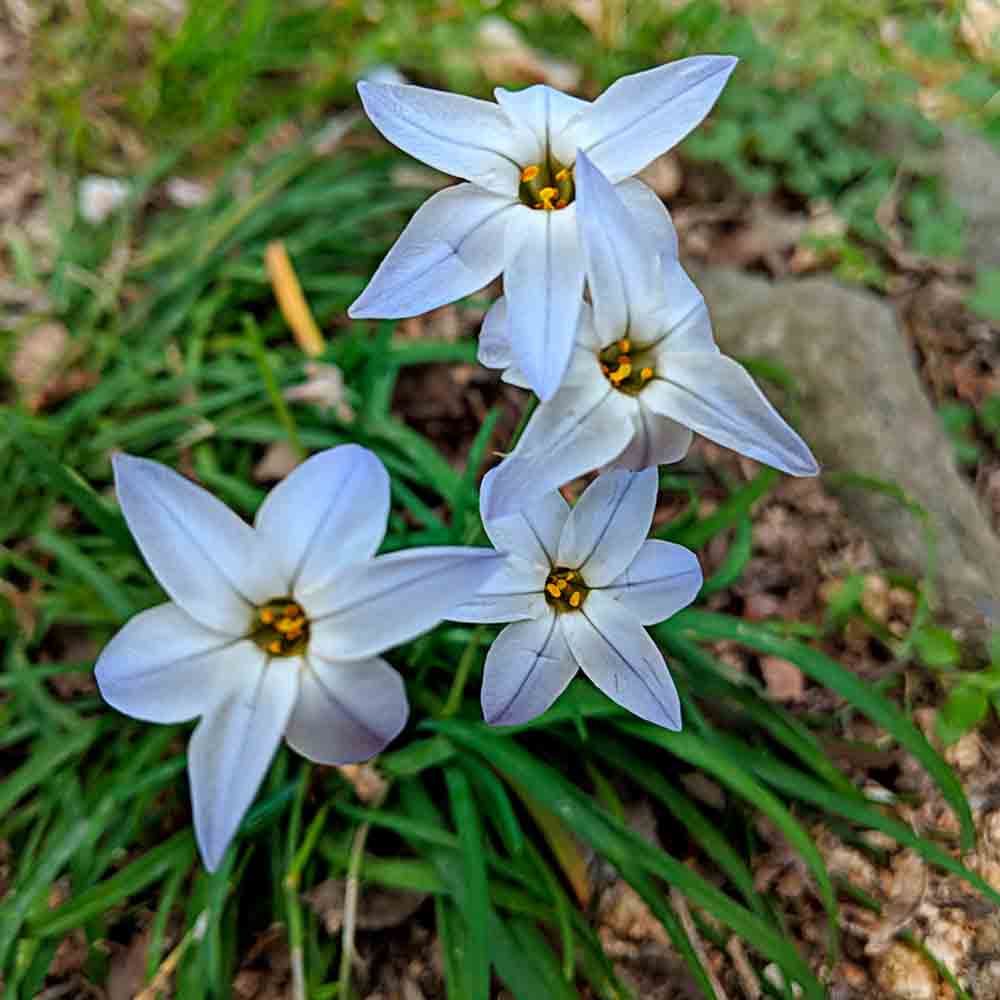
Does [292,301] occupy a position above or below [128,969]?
above

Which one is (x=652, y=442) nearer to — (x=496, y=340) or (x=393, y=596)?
(x=496, y=340)

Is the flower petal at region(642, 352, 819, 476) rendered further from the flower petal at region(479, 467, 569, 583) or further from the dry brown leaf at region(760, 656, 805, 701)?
the dry brown leaf at region(760, 656, 805, 701)

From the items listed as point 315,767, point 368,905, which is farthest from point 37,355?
point 368,905

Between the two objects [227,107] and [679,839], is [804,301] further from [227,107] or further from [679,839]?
[227,107]

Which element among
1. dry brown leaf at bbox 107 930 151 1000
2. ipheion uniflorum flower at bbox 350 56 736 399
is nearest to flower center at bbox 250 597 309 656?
ipheion uniflorum flower at bbox 350 56 736 399

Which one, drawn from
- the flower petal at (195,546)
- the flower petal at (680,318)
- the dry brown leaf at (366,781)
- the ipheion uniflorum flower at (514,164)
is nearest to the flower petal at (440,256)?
the ipheion uniflorum flower at (514,164)
